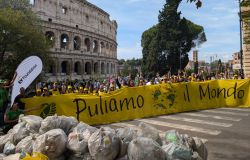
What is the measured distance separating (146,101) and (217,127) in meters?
3.62

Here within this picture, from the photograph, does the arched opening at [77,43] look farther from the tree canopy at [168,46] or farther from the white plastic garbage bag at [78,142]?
the white plastic garbage bag at [78,142]

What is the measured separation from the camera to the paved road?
8477 mm

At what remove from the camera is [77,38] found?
72.7m

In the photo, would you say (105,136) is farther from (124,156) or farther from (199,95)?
(199,95)

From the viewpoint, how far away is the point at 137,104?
553 inches

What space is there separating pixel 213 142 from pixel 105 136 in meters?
4.63

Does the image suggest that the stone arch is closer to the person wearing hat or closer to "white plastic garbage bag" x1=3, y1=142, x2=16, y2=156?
the person wearing hat

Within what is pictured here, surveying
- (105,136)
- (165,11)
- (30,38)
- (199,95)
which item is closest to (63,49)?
(165,11)

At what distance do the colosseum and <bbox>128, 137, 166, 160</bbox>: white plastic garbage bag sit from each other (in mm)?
53903

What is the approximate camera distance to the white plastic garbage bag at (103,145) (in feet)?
18.2

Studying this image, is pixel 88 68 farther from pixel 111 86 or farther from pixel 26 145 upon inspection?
pixel 26 145

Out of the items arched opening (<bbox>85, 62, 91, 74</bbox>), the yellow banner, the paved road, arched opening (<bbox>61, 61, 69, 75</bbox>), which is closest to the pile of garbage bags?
the paved road

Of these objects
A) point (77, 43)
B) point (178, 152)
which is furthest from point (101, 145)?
point (77, 43)

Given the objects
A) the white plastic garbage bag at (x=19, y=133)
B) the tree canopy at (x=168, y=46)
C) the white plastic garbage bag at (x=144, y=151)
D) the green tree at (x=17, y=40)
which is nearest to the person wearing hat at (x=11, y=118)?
the white plastic garbage bag at (x=19, y=133)
